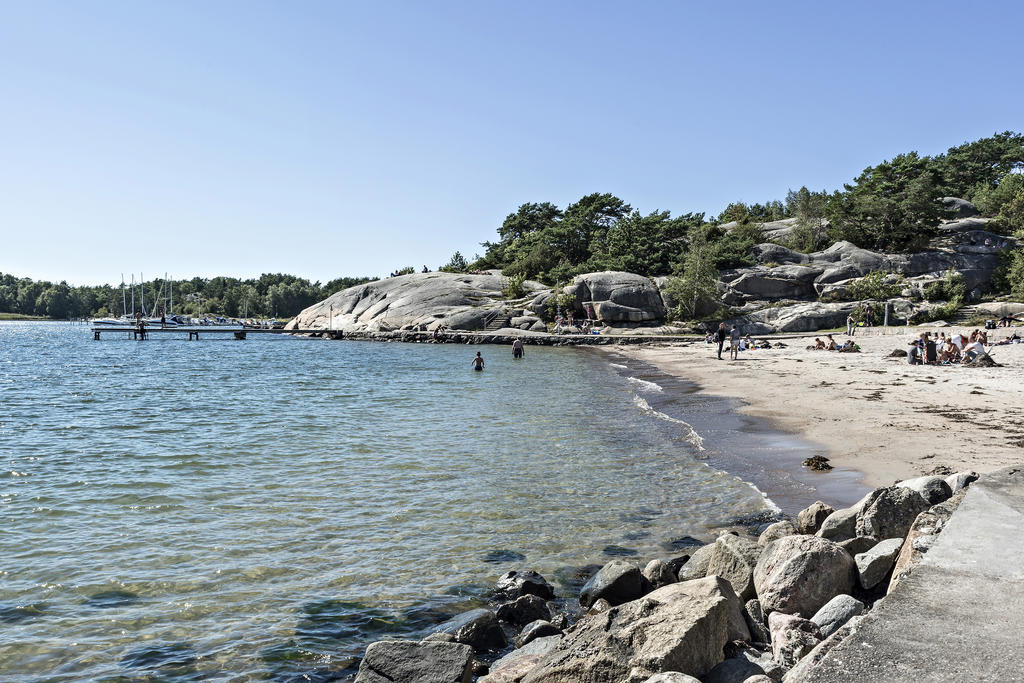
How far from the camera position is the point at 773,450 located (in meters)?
15.1

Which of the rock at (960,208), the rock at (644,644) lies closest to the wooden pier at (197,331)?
the rock at (960,208)

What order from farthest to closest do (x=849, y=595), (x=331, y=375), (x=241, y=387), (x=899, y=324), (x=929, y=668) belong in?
(x=899, y=324) < (x=331, y=375) < (x=241, y=387) < (x=849, y=595) < (x=929, y=668)

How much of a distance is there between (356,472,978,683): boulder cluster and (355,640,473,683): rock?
1 cm

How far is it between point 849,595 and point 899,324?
189 feet

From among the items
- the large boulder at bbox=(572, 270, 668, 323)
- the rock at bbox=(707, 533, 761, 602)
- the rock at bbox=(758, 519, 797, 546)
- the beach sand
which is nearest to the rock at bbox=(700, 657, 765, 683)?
the rock at bbox=(707, 533, 761, 602)

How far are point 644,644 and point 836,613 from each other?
6.42ft

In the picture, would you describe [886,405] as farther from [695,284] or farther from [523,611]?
[695,284]

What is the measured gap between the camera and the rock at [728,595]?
18.5 feet

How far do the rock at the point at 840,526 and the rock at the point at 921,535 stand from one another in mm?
725

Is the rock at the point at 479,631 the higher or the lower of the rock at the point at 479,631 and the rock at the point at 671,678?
the lower

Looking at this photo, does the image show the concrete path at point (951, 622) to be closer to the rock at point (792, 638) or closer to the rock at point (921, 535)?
the rock at point (921, 535)

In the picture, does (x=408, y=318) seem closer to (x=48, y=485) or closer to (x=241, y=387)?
(x=241, y=387)

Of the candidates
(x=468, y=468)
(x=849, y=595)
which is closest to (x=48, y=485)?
(x=468, y=468)

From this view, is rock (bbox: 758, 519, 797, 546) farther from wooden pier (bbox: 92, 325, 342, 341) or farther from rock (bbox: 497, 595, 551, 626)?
wooden pier (bbox: 92, 325, 342, 341)
